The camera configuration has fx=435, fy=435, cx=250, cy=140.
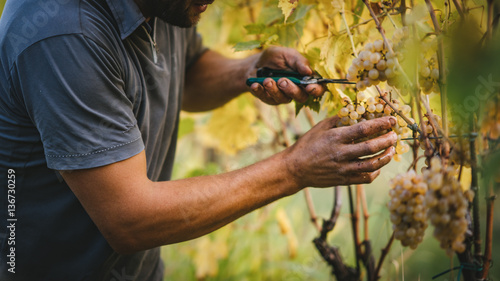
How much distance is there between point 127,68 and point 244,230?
1831 millimetres

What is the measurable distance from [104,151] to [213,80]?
0.84 metres

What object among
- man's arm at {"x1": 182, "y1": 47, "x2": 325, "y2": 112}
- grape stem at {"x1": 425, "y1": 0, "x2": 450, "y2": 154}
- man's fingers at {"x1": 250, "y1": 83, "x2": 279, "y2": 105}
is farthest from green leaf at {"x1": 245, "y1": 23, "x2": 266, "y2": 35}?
grape stem at {"x1": 425, "y1": 0, "x2": 450, "y2": 154}

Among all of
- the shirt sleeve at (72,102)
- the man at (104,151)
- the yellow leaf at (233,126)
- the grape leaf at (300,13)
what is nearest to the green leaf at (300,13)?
the grape leaf at (300,13)

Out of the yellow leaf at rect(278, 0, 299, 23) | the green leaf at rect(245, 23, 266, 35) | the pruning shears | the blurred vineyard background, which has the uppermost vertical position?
the yellow leaf at rect(278, 0, 299, 23)

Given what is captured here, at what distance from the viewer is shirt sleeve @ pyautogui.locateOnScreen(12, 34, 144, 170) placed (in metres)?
0.99

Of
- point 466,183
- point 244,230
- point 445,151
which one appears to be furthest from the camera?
point 244,230

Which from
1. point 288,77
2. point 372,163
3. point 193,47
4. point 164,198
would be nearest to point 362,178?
point 372,163

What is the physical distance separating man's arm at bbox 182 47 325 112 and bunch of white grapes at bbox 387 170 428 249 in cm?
48

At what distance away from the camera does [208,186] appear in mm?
1099

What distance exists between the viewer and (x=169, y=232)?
1086 mm

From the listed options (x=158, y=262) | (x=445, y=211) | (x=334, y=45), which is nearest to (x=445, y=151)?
(x=445, y=211)

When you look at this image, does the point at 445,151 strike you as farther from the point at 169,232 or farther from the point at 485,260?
the point at 169,232

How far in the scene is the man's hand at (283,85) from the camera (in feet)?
3.92

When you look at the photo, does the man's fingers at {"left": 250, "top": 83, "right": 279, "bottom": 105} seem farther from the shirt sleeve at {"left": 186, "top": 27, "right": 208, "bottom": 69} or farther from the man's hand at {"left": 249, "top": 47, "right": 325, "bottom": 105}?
the shirt sleeve at {"left": 186, "top": 27, "right": 208, "bottom": 69}
